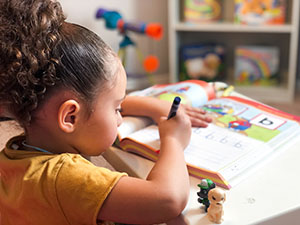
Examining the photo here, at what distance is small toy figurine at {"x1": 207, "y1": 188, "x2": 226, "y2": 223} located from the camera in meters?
0.60

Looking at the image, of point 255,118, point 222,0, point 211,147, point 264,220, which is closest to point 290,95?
point 222,0

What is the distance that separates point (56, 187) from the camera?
23.1 inches

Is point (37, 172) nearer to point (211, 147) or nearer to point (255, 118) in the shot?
point (211, 147)

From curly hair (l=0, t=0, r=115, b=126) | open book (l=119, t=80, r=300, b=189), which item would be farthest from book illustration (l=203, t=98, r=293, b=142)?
curly hair (l=0, t=0, r=115, b=126)

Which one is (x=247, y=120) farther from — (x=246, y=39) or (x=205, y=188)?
(x=246, y=39)

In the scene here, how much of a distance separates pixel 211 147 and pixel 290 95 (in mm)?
1659

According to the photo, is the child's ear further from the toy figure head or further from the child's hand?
the child's hand

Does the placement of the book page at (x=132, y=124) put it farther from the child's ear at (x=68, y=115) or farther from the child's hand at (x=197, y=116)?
the child's ear at (x=68, y=115)

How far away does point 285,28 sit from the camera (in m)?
2.21

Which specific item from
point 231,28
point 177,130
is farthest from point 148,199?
point 231,28

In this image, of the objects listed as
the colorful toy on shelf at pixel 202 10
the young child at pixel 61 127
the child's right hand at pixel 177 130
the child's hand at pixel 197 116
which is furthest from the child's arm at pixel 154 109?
the colorful toy on shelf at pixel 202 10

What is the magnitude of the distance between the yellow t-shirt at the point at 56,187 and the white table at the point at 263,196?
0.14 m

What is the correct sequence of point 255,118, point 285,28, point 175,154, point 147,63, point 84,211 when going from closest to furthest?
1. point 84,211
2. point 175,154
3. point 255,118
4. point 285,28
5. point 147,63

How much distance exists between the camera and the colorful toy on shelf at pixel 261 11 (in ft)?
7.37
